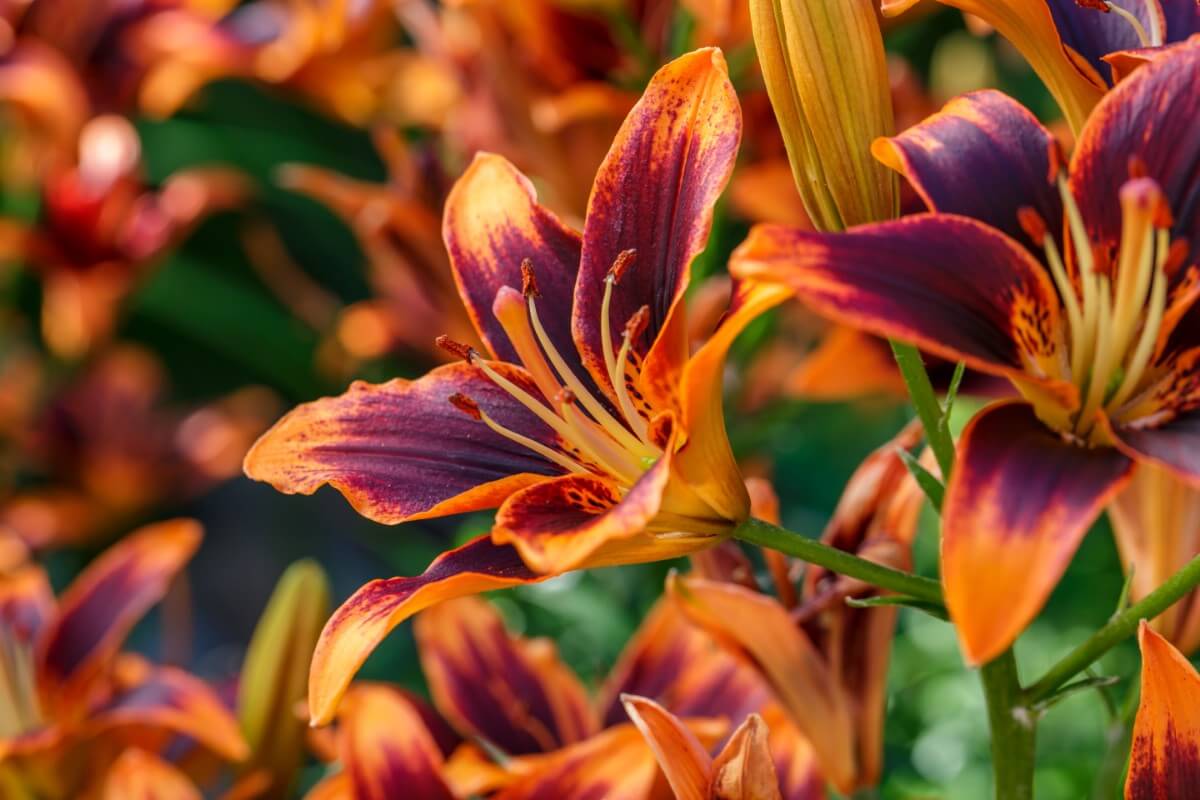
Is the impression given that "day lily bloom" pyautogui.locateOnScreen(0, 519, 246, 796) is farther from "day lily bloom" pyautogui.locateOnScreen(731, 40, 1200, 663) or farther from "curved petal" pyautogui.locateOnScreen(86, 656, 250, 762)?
"day lily bloom" pyautogui.locateOnScreen(731, 40, 1200, 663)

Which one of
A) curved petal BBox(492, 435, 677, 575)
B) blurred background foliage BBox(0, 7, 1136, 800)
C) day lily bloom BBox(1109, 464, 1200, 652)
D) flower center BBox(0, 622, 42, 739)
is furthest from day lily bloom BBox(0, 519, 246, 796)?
day lily bloom BBox(1109, 464, 1200, 652)

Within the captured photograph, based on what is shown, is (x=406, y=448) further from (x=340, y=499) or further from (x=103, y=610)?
(x=340, y=499)

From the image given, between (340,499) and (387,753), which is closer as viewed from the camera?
(387,753)

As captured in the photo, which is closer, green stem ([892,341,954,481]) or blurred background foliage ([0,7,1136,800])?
green stem ([892,341,954,481])

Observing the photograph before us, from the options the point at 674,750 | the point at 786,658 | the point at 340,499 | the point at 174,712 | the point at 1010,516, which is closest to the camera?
the point at 1010,516

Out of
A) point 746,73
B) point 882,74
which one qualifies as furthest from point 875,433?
point 882,74

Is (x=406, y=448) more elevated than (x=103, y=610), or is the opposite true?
(x=406, y=448)

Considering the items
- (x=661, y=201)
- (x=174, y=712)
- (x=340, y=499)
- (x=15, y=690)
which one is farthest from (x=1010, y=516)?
(x=340, y=499)
